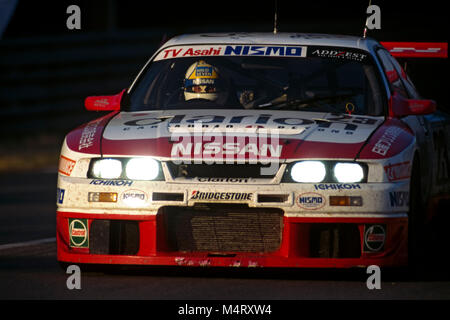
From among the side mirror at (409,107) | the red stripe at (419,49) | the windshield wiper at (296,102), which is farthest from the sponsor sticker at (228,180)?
the red stripe at (419,49)

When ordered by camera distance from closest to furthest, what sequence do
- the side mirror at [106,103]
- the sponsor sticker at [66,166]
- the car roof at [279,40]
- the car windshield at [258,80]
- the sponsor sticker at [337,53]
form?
the sponsor sticker at [66,166], the car windshield at [258,80], the side mirror at [106,103], the sponsor sticker at [337,53], the car roof at [279,40]

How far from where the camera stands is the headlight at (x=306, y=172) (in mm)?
7375

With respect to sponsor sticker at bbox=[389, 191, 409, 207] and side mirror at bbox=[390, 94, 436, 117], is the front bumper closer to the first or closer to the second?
sponsor sticker at bbox=[389, 191, 409, 207]

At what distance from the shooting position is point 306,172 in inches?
→ 291

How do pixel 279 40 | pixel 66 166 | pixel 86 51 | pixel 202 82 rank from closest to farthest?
pixel 66 166
pixel 202 82
pixel 279 40
pixel 86 51

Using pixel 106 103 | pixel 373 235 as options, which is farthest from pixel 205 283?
pixel 106 103

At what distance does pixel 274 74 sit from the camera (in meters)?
8.75

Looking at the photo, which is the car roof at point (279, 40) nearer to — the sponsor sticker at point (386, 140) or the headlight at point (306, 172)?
the sponsor sticker at point (386, 140)

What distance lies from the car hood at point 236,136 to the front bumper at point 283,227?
0.21 m

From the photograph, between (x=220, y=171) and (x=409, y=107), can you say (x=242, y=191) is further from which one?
(x=409, y=107)

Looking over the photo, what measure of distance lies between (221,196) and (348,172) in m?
0.77

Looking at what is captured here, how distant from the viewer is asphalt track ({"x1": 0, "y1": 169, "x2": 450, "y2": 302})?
689 cm

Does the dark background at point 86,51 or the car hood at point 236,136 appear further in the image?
the dark background at point 86,51

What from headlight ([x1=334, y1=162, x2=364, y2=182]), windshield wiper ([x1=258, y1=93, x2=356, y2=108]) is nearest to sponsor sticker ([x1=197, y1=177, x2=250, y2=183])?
headlight ([x1=334, y1=162, x2=364, y2=182])
